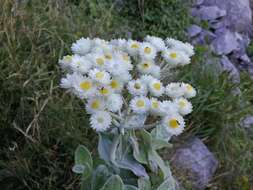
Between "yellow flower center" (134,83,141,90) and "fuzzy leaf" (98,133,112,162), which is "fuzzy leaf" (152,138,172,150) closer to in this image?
"fuzzy leaf" (98,133,112,162)

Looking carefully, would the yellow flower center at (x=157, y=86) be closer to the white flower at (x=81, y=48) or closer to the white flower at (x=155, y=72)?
the white flower at (x=155, y=72)

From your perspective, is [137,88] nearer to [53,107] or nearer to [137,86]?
[137,86]

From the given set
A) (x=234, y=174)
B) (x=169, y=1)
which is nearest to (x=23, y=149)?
(x=234, y=174)

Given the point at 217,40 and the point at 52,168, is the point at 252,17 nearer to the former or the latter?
the point at 217,40

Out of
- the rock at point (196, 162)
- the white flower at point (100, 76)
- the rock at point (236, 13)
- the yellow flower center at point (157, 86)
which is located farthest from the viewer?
the rock at point (236, 13)

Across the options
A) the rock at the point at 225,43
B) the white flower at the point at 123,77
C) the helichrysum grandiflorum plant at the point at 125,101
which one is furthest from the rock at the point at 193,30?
the white flower at the point at 123,77

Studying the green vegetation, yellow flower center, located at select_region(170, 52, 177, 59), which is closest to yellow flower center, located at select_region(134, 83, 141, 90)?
yellow flower center, located at select_region(170, 52, 177, 59)

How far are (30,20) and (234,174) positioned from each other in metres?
1.49

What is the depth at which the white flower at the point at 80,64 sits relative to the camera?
64.8 inches

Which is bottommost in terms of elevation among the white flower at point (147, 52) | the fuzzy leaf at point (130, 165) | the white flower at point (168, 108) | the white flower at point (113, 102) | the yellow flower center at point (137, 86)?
the fuzzy leaf at point (130, 165)

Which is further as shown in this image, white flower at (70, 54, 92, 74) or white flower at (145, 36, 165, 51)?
white flower at (145, 36, 165, 51)

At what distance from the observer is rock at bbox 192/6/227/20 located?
15.9 ft

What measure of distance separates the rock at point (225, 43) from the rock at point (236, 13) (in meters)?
0.34

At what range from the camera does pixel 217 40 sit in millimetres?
4668
